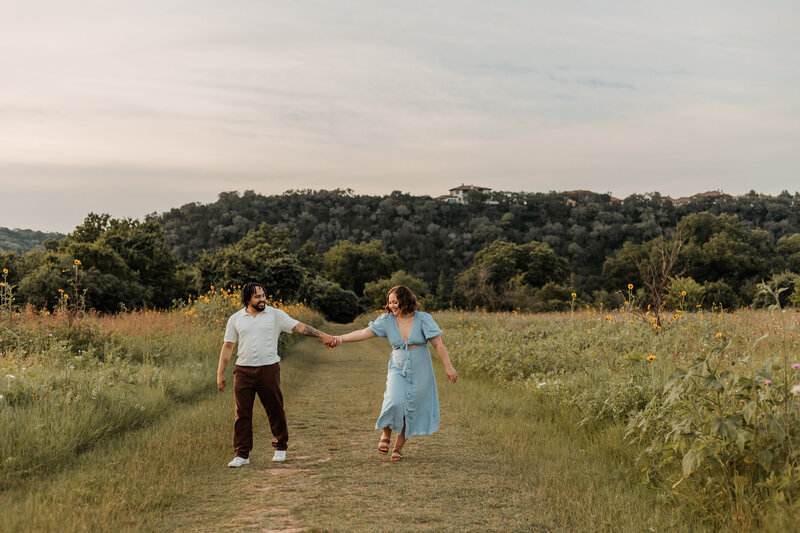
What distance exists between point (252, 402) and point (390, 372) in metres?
1.63

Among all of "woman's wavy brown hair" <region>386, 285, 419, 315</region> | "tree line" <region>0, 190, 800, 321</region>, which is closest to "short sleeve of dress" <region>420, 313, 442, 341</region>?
"woman's wavy brown hair" <region>386, 285, 419, 315</region>

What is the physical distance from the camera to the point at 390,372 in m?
7.18

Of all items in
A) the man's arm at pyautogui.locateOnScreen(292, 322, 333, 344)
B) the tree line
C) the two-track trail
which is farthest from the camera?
the tree line

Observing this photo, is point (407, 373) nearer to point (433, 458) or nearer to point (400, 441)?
point (400, 441)

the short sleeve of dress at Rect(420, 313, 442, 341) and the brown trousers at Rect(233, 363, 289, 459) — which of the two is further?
the short sleeve of dress at Rect(420, 313, 442, 341)

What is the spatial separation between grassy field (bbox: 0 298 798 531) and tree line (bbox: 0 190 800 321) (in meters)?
24.7

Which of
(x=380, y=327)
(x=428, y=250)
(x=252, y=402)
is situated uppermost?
(x=380, y=327)

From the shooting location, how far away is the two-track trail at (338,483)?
15.5 feet

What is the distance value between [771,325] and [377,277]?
247 feet

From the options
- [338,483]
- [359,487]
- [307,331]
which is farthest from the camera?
[307,331]

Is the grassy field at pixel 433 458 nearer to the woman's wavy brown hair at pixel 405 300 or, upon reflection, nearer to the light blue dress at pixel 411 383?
the light blue dress at pixel 411 383

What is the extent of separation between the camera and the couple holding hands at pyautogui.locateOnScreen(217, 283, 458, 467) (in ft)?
22.7

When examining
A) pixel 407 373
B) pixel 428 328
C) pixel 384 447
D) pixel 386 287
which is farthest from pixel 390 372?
pixel 386 287

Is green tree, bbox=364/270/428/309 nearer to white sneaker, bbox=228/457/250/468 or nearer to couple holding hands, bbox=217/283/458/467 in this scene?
couple holding hands, bbox=217/283/458/467
